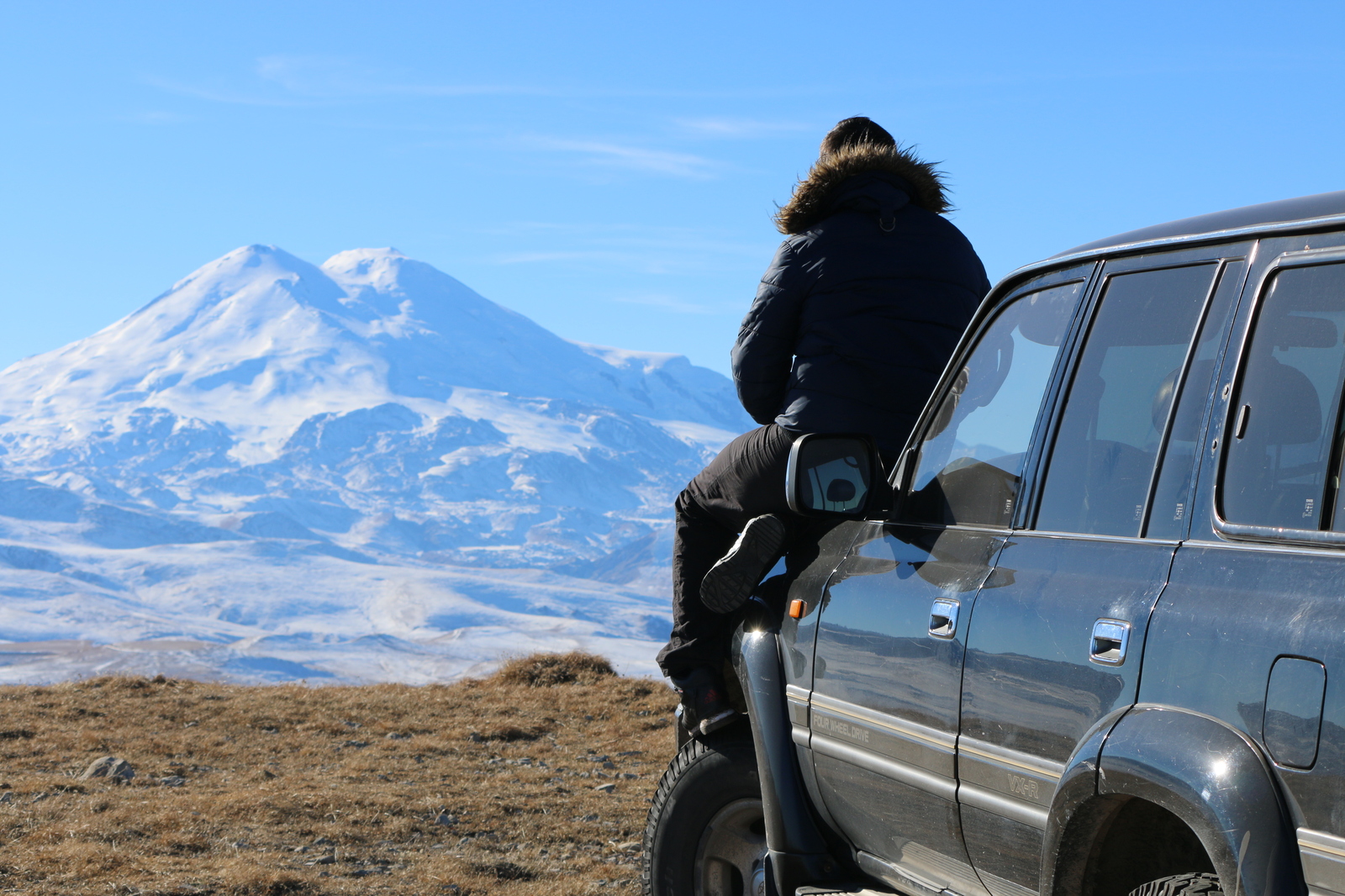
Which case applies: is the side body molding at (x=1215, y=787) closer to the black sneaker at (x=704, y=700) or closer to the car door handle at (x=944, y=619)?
the car door handle at (x=944, y=619)

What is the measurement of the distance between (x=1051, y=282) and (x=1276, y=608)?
4.07ft

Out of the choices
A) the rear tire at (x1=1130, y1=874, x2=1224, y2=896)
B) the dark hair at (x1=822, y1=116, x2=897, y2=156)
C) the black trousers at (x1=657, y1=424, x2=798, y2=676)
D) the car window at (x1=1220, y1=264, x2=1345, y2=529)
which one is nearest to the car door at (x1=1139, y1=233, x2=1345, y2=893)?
the car window at (x1=1220, y1=264, x2=1345, y2=529)

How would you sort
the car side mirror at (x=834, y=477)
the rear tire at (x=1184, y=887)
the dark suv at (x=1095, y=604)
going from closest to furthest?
the dark suv at (x=1095, y=604), the rear tire at (x=1184, y=887), the car side mirror at (x=834, y=477)

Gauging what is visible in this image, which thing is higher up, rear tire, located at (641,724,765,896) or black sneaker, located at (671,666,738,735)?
black sneaker, located at (671,666,738,735)

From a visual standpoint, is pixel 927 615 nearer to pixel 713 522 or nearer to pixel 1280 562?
pixel 1280 562

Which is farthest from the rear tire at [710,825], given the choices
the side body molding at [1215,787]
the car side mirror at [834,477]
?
the side body molding at [1215,787]

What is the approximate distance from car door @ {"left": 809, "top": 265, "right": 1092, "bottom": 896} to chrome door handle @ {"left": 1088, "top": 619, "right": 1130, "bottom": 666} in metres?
0.46

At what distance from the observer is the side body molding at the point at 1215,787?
2105mm

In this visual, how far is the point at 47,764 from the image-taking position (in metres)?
9.78

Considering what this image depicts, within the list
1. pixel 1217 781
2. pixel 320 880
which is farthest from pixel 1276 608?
pixel 320 880

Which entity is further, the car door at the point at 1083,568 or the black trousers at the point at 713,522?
the black trousers at the point at 713,522

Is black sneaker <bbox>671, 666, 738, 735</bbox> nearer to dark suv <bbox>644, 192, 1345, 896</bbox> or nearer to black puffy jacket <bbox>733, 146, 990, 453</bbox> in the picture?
dark suv <bbox>644, 192, 1345, 896</bbox>

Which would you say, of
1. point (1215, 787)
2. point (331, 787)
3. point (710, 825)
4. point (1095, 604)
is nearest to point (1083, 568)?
point (1095, 604)

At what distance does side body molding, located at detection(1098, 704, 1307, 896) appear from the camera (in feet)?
6.91
